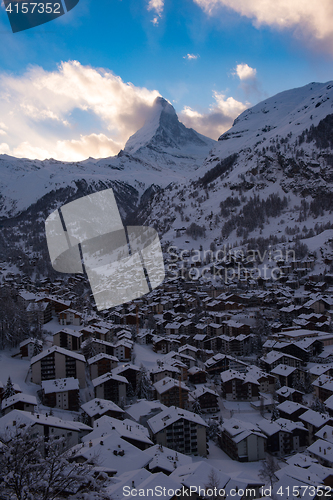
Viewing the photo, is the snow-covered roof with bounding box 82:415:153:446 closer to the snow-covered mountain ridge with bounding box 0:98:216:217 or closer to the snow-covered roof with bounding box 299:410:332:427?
the snow-covered roof with bounding box 299:410:332:427

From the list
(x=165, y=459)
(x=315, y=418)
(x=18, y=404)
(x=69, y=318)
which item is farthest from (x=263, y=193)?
(x=165, y=459)

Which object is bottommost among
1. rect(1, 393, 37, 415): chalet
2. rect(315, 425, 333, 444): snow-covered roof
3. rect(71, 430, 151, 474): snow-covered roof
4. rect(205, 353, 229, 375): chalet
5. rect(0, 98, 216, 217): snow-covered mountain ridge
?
rect(205, 353, 229, 375): chalet

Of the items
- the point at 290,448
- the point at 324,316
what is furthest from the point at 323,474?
the point at 324,316

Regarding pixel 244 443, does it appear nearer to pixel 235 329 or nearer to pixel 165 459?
pixel 165 459

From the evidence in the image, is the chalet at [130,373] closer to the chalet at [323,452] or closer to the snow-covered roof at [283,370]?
the snow-covered roof at [283,370]

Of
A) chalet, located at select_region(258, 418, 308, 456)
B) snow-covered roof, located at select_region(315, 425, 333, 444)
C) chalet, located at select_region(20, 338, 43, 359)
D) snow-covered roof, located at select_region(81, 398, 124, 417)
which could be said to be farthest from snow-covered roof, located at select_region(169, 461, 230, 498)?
chalet, located at select_region(20, 338, 43, 359)
